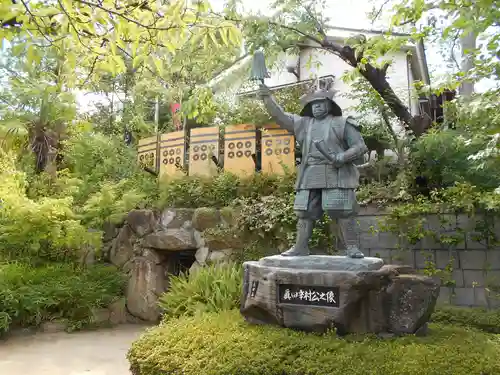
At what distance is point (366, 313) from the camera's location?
165 inches

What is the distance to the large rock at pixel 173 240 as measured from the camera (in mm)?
7770

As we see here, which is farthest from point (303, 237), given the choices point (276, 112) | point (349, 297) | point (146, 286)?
point (146, 286)

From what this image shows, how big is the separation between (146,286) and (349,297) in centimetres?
492

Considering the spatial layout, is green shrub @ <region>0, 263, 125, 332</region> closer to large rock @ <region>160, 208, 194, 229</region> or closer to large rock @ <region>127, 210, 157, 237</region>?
large rock @ <region>127, 210, 157, 237</region>

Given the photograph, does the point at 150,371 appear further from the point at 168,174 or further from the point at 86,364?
the point at 168,174

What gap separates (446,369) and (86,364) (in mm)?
4252

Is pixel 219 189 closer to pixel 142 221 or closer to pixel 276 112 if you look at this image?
pixel 142 221

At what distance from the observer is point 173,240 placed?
25.7 ft

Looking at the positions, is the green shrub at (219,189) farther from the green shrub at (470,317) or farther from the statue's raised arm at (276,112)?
the green shrub at (470,317)

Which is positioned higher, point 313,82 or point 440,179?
point 313,82

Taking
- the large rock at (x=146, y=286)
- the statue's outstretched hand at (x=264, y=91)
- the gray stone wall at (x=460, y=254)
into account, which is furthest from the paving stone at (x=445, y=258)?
the large rock at (x=146, y=286)

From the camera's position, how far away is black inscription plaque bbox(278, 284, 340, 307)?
415 centimetres

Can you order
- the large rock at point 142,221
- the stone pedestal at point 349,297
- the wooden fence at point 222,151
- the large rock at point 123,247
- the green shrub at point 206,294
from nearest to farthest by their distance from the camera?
the stone pedestal at point 349,297 → the green shrub at point 206,294 → the large rock at point 142,221 → the large rock at point 123,247 → the wooden fence at point 222,151

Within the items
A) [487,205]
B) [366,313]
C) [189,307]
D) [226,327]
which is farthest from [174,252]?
[487,205]
